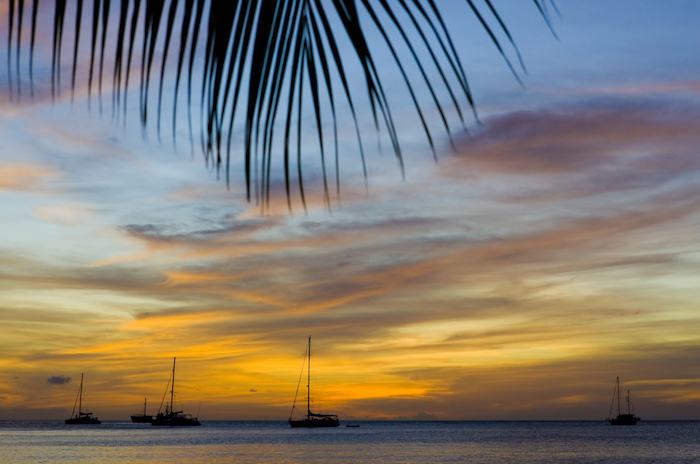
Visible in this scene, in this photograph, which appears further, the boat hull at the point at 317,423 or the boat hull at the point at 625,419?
the boat hull at the point at 625,419

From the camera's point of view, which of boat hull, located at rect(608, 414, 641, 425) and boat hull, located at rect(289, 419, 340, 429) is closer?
boat hull, located at rect(289, 419, 340, 429)

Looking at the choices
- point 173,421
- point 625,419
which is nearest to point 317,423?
point 173,421

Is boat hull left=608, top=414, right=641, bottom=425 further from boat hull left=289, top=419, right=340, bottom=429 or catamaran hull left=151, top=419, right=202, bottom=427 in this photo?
catamaran hull left=151, top=419, right=202, bottom=427

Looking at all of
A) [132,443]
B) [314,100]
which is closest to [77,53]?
[314,100]

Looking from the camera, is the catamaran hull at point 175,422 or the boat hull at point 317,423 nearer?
the boat hull at point 317,423

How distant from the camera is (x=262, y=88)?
1.43 m

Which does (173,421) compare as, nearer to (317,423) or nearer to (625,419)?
(317,423)

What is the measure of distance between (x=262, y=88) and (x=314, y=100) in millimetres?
104

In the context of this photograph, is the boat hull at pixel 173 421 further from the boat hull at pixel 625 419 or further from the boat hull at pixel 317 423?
the boat hull at pixel 625 419

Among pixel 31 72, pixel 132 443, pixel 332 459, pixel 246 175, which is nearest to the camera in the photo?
pixel 31 72

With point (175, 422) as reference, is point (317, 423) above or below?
below

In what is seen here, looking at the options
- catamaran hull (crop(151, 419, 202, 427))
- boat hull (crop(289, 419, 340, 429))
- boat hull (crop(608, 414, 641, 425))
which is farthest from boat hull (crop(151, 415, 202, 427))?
boat hull (crop(608, 414, 641, 425))

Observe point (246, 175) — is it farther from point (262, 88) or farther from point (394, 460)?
point (394, 460)

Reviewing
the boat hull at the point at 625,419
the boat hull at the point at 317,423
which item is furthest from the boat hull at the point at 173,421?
the boat hull at the point at 625,419
